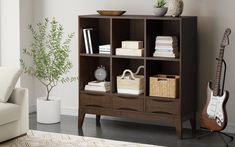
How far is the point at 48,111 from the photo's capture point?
6164 millimetres

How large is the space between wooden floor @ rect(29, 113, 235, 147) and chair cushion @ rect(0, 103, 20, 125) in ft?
2.14

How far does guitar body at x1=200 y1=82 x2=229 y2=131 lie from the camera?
5125 millimetres

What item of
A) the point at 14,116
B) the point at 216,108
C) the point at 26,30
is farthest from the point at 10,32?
the point at 216,108

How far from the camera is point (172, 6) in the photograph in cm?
550

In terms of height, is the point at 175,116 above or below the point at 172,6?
below

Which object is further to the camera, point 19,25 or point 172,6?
point 19,25

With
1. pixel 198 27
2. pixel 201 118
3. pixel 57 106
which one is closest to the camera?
pixel 201 118

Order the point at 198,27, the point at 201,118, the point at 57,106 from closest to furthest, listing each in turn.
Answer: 1. the point at 201,118
2. the point at 198,27
3. the point at 57,106

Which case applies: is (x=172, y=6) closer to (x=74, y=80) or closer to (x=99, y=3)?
(x=99, y=3)

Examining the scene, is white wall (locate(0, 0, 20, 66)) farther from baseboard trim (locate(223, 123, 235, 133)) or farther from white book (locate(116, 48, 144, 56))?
baseboard trim (locate(223, 123, 235, 133))

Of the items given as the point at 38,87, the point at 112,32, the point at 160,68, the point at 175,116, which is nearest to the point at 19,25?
the point at 38,87

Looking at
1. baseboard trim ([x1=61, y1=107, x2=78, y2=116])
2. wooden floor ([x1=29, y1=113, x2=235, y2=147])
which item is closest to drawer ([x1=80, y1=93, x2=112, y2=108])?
wooden floor ([x1=29, y1=113, x2=235, y2=147])

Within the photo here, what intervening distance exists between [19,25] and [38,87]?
86cm

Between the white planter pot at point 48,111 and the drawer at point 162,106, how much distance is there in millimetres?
1220
